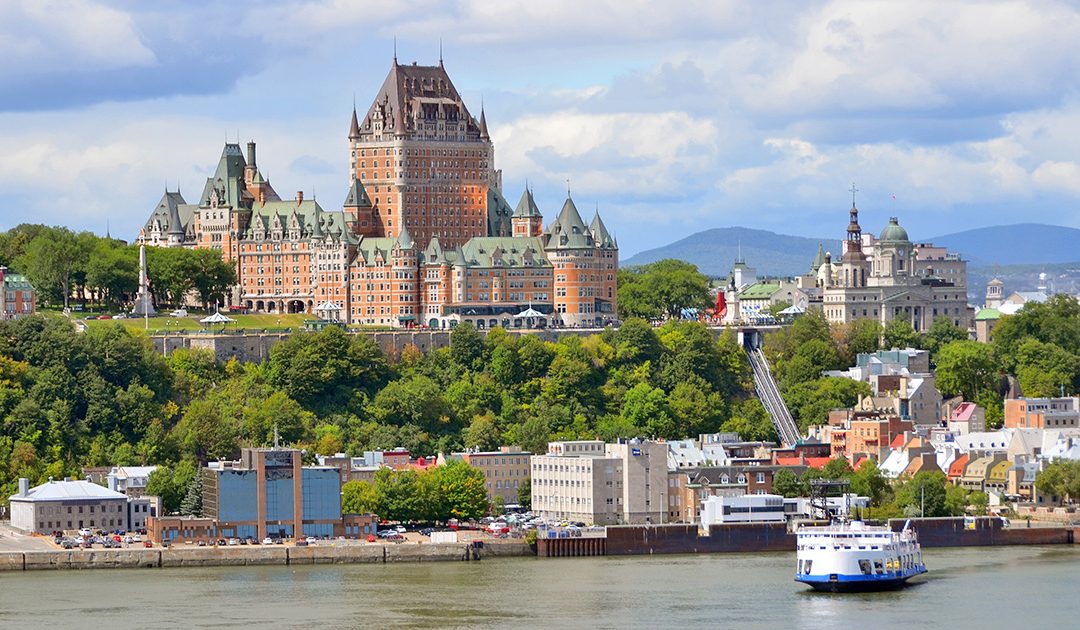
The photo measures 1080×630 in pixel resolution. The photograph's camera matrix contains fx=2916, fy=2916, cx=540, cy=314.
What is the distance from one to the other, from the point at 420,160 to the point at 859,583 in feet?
259

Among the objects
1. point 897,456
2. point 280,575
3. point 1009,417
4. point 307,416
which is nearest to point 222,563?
point 280,575

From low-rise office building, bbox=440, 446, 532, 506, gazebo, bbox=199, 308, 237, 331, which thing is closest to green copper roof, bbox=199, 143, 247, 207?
gazebo, bbox=199, 308, 237, 331

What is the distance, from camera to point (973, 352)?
184m

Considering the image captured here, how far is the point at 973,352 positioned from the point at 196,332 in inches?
1919

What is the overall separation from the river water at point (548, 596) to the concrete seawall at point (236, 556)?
4.54 feet

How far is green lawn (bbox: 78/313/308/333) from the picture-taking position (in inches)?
7018

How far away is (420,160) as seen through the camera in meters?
194

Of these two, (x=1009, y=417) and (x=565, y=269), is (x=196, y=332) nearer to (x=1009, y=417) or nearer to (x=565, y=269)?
(x=565, y=269)

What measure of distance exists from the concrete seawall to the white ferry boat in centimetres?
1928

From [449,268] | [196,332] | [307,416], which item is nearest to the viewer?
[307,416]

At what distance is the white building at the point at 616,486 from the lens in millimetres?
144375

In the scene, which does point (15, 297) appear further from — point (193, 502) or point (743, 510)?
point (743, 510)

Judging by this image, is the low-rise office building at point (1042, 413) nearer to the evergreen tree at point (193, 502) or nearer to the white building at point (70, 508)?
the evergreen tree at point (193, 502)

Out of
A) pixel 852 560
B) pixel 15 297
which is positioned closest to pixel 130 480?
pixel 15 297
